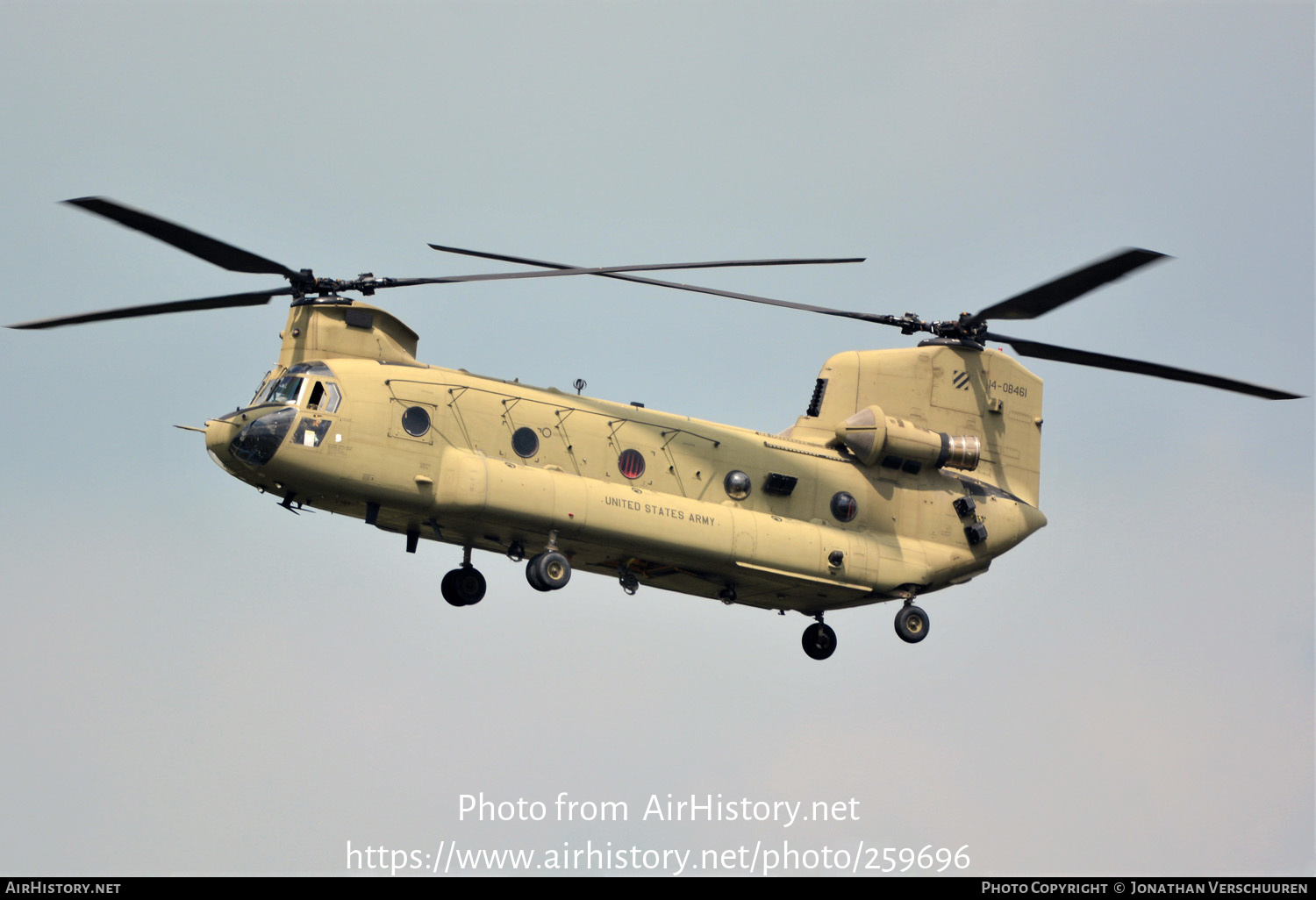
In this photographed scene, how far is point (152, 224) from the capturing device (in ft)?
88.9

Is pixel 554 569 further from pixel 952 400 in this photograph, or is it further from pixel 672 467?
pixel 952 400

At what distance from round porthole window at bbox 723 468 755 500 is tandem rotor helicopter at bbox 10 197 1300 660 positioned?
0.16 ft

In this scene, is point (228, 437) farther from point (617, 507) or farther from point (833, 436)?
point (833, 436)

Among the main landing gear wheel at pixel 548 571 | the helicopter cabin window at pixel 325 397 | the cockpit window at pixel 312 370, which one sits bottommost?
the main landing gear wheel at pixel 548 571

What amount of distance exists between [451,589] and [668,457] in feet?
16.2

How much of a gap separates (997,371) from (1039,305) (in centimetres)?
341

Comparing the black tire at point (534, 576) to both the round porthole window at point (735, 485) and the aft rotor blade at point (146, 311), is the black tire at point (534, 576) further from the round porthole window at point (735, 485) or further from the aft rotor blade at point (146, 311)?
the aft rotor blade at point (146, 311)

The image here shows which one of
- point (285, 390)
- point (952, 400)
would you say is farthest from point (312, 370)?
point (952, 400)

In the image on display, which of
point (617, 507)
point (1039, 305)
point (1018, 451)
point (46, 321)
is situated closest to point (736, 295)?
point (617, 507)

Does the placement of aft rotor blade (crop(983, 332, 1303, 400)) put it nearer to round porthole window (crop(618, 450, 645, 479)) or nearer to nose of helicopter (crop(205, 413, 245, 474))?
round porthole window (crop(618, 450, 645, 479))

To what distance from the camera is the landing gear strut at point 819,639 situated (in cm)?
3462

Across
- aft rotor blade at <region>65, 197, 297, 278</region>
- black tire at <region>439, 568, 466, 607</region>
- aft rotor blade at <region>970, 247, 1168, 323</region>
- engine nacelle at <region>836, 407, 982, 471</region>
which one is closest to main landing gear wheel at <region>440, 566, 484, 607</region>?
black tire at <region>439, 568, 466, 607</region>

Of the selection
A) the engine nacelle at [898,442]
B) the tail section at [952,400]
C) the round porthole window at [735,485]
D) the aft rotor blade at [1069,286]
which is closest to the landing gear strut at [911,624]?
the engine nacelle at [898,442]

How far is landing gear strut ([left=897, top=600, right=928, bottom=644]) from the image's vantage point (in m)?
33.7
